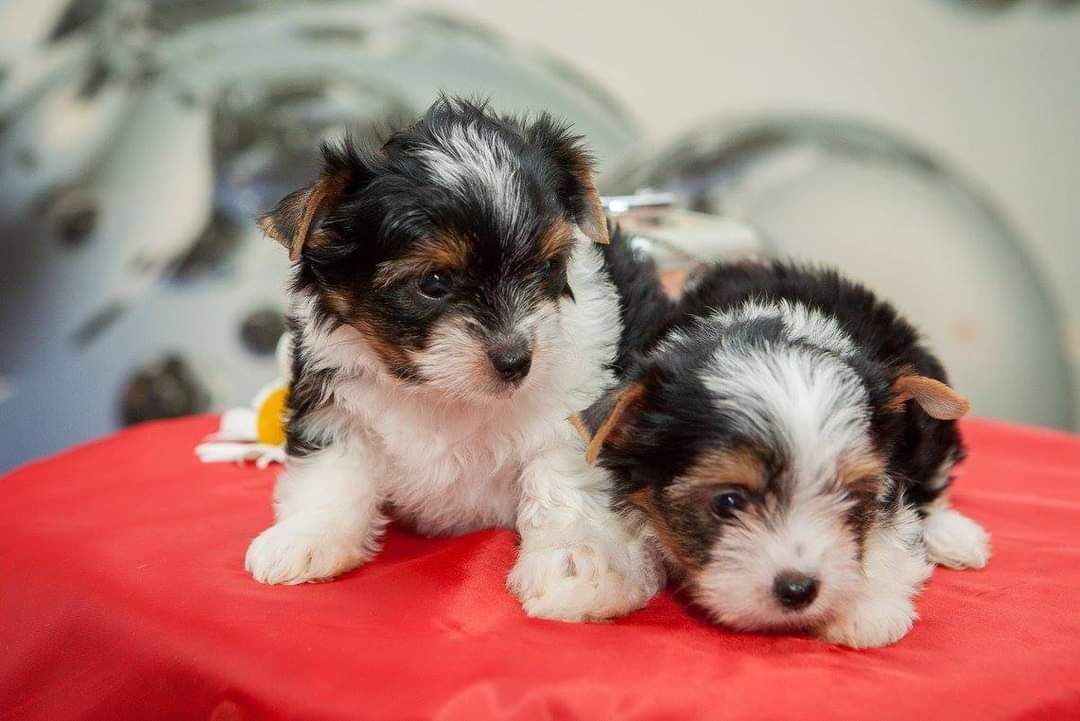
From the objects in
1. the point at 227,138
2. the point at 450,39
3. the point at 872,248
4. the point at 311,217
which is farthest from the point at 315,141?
the point at 872,248

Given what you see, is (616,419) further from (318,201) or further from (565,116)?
(565,116)

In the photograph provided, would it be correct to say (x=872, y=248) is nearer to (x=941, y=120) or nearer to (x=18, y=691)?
(x=941, y=120)

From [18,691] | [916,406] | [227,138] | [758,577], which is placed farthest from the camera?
[227,138]

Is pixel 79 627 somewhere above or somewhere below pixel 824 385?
below

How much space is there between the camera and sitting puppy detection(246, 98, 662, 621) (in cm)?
243

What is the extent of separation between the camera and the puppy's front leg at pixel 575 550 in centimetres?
235

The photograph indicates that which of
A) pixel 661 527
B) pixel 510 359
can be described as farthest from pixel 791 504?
pixel 510 359

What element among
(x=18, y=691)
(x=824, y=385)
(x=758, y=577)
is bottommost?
(x=18, y=691)

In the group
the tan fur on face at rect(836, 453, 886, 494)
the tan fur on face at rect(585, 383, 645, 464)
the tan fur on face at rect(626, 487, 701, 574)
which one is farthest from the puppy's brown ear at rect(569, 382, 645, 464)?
the tan fur on face at rect(836, 453, 886, 494)

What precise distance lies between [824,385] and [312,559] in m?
1.43

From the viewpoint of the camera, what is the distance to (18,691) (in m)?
2.33

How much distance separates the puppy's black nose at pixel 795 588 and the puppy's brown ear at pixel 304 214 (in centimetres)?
148

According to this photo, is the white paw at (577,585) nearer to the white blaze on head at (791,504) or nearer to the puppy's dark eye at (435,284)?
the white blaze on head at (791,504)

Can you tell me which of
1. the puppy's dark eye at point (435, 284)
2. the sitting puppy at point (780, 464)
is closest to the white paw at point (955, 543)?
the sitting puppy at point (780, 464)
